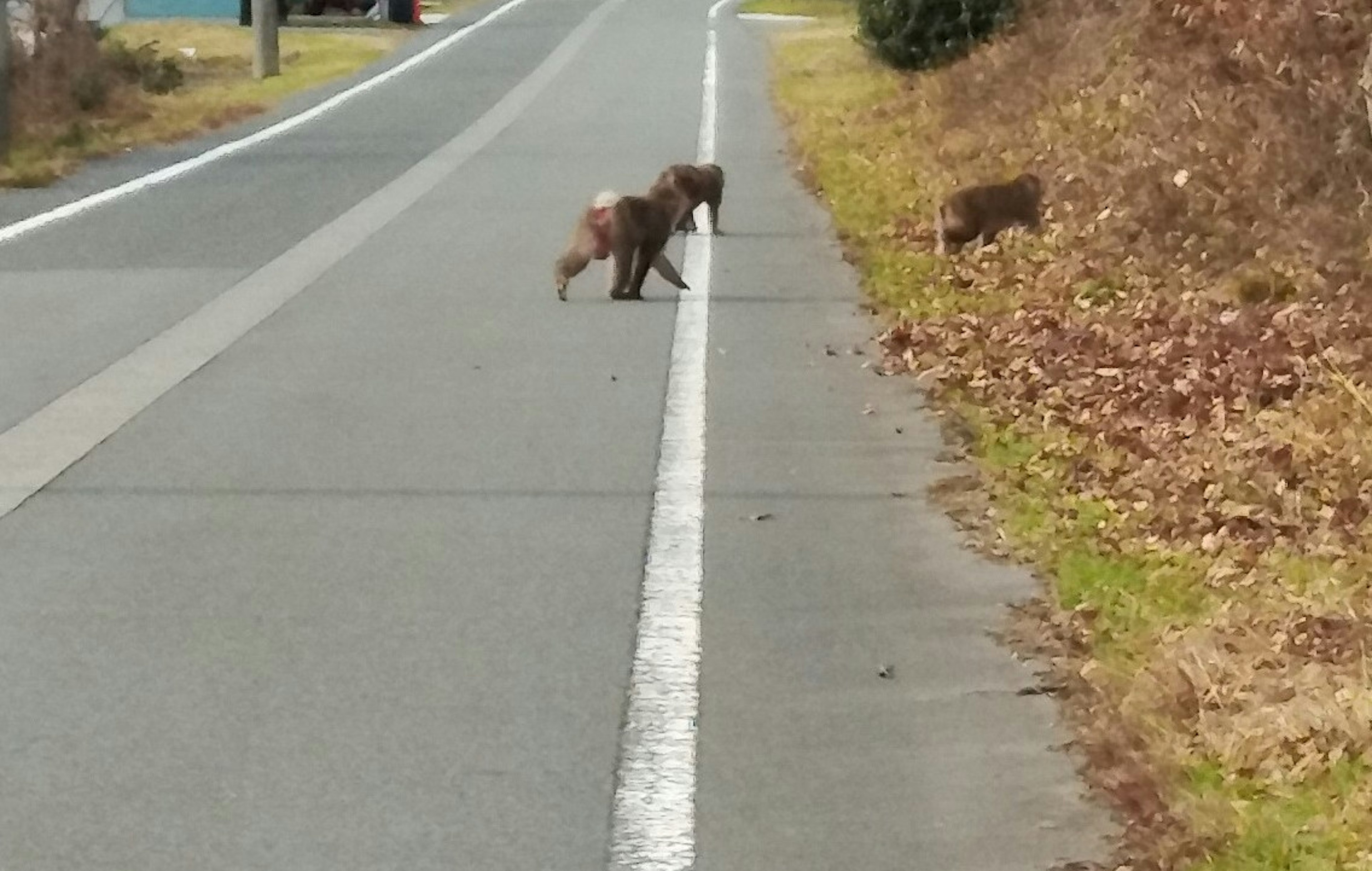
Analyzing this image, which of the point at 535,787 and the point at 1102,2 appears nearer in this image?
the point at 535,787

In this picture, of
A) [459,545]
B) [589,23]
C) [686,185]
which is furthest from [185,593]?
[589,23]

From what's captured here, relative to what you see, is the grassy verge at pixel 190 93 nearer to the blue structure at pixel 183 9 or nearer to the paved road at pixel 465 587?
the blue structure at pixel 183 9

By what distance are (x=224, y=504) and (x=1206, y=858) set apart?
4096 mm

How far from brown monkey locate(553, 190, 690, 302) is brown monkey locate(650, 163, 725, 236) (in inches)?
25.8

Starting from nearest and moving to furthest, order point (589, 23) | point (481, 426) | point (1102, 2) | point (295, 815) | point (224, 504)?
point (295, 815) → point (224, 504) → point (481, 426) → point (1102, 2) → point (589, 23)

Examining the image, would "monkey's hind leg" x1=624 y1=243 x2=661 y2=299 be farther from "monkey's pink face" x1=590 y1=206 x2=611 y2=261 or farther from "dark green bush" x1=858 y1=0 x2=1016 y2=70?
"dark green bush" x1=858 y1=0 x2=1016 y2=70

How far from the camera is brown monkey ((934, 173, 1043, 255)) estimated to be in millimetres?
13781

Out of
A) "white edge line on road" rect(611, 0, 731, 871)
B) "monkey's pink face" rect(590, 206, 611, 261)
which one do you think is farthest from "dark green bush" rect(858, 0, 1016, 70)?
"white edge line on road" rect(611, 0, 731, 871)

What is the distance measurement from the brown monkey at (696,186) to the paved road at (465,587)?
502mm

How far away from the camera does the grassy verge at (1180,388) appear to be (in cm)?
526

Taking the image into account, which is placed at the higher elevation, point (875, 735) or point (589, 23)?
point (875, 735)

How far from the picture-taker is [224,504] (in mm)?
7852

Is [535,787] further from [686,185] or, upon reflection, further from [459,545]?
[686,185]

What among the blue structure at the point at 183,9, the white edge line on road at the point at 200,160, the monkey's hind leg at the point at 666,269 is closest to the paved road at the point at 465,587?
the monkey's hind leg at the point at 666,269
